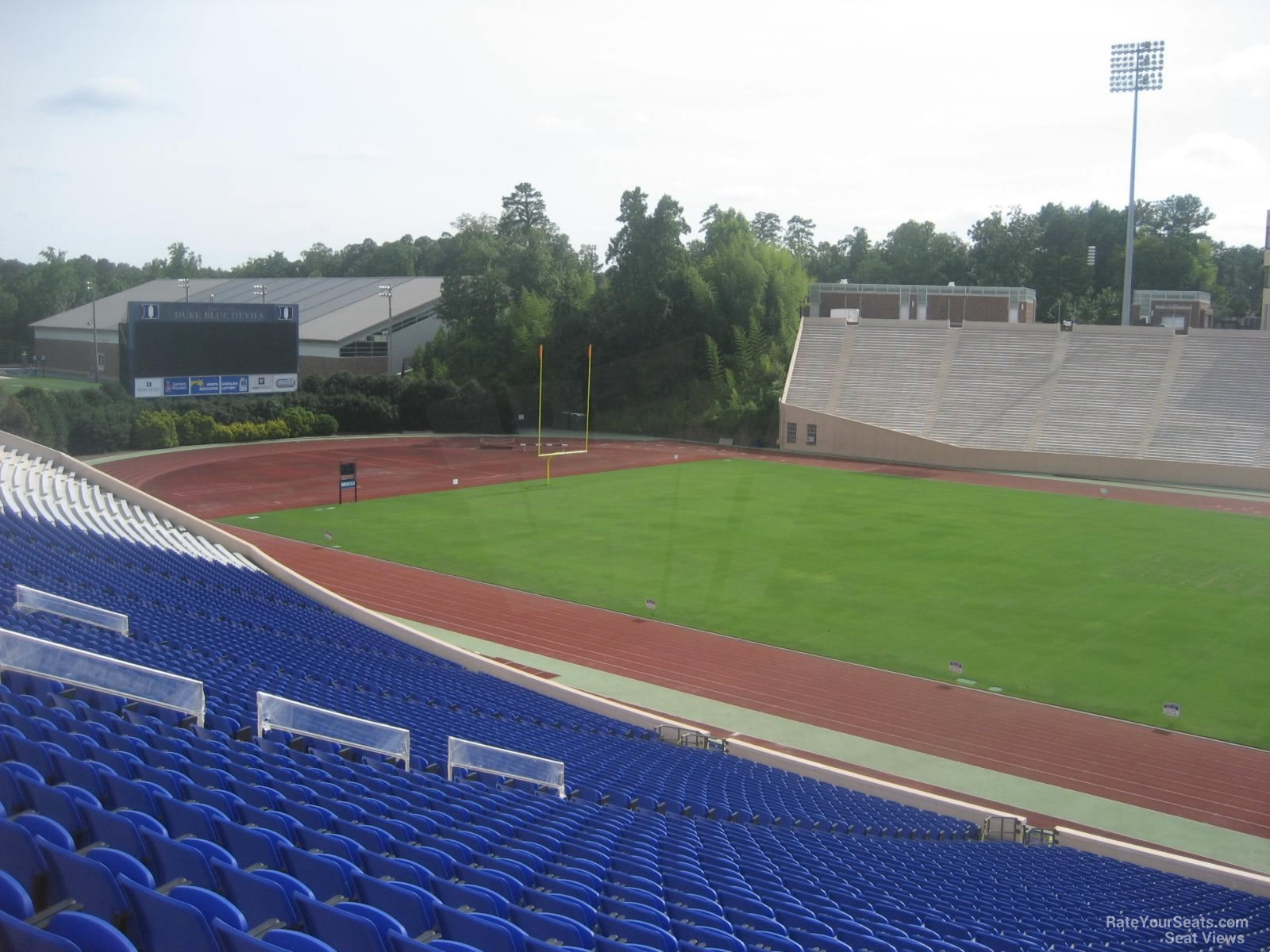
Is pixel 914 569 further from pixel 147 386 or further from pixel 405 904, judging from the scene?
pixel 147 386

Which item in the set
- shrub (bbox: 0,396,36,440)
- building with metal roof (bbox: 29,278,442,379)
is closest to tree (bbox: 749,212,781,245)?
building with metal roof (bbox: 29,278,442,379)

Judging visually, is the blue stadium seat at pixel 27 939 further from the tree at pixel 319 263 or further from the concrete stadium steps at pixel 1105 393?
the tree at pixel 319 263

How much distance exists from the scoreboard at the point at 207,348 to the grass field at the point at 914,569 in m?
11.3

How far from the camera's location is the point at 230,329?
4206 cm

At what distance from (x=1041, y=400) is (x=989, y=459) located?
492 cm

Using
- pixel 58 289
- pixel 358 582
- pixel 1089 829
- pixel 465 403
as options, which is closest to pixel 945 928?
pixel 1089 829

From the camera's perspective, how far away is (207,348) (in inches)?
1623

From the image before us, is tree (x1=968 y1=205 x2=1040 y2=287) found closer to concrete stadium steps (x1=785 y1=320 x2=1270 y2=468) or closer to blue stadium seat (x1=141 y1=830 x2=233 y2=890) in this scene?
concrete stadium steps (x1=785 y1=320 x2=1270 y2=468)

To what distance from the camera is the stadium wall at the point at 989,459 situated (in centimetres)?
4288

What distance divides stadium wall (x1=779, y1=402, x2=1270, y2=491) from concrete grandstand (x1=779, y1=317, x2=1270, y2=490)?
50 millimetres

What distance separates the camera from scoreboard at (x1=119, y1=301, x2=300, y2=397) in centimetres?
3919

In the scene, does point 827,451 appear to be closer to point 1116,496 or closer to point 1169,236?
point 1116,496

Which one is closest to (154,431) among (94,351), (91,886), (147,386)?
(147,386)

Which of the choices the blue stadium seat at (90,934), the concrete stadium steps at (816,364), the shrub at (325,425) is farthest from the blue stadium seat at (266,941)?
the shrub at (325,425)
